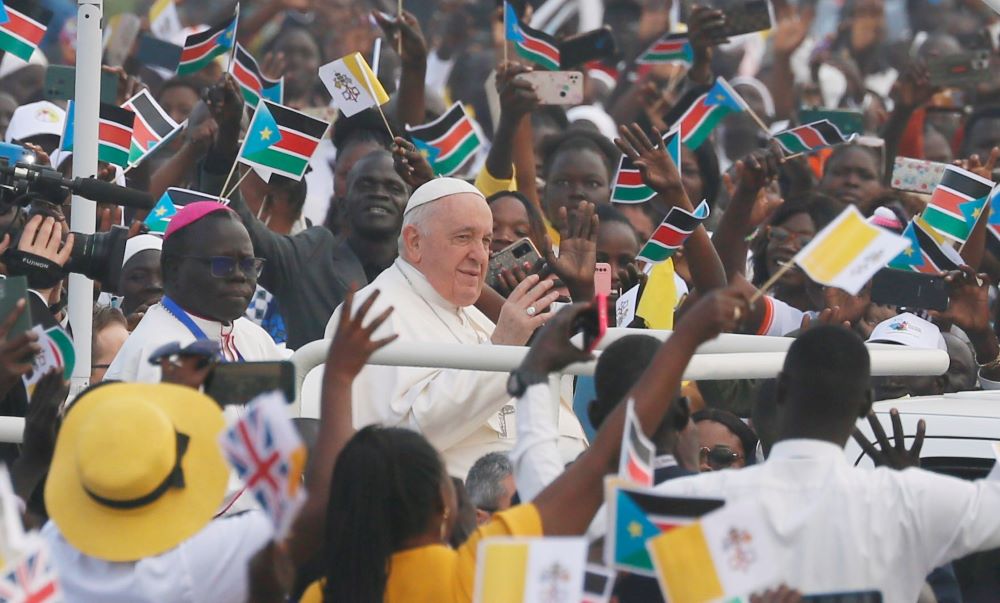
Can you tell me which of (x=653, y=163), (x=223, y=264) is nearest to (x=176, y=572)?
(x=223, y=264)

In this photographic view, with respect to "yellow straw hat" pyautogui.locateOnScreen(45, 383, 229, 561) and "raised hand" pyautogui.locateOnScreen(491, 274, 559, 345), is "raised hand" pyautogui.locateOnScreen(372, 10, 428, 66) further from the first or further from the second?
"yellow straw hat" pyautogui.locateOnScreen(45, 383, 229, 561)

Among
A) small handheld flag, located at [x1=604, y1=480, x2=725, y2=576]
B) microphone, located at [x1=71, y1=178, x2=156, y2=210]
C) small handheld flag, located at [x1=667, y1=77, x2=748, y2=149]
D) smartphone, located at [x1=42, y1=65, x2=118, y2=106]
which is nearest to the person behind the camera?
small handheld flag, located at [x1=604, y1=480, x2=725, y2=576]

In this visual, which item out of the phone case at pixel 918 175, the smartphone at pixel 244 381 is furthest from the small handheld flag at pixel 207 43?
the smartphone at pixel 244 381

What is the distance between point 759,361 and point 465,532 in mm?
1016

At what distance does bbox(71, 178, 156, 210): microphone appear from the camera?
5.75m

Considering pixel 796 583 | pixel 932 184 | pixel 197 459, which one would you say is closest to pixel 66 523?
pixel 197 459

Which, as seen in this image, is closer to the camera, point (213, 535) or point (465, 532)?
point (213, 535)

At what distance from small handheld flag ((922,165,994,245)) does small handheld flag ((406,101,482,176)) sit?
232cm

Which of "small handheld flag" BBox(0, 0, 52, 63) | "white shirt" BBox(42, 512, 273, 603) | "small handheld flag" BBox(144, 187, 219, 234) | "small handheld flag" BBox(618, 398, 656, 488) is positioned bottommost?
"white shirt" BBox(42, 512, 273, 603)

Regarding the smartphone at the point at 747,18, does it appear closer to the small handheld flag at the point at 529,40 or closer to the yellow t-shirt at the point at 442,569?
the small handheld flag at the point at 529,40

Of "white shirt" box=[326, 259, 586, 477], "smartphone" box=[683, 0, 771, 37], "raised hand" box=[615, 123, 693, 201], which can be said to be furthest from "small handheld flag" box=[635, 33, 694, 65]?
"white shirt" box=[326, 259, 586, 477]

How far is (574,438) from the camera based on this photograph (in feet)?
20.8

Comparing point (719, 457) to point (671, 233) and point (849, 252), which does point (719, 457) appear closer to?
point (671, 233)

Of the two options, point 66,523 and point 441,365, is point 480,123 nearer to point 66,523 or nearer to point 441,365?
point 441,365
